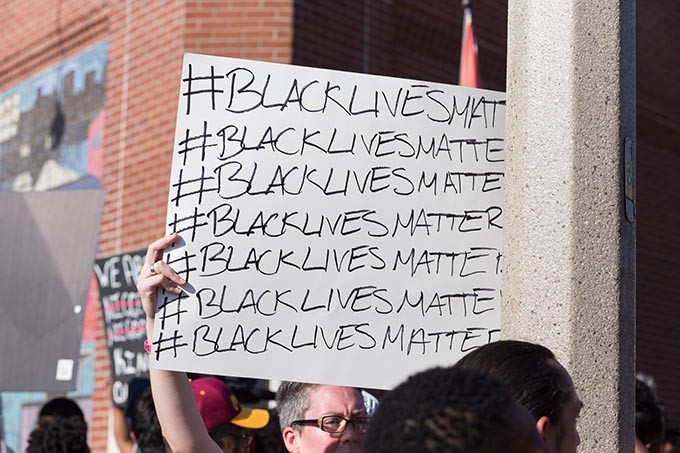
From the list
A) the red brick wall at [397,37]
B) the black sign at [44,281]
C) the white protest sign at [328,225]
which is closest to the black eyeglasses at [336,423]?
the white protest sign at [328,225]

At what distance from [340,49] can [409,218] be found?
5.65 m

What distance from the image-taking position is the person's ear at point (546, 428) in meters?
2.24

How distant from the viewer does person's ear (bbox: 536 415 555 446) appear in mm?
2242

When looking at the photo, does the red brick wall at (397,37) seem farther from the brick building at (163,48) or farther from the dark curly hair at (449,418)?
the dark curly hair at (449,418)

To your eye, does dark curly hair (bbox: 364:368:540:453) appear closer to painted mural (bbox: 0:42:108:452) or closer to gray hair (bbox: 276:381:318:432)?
gray hair (bbox: 276:381:318:432)

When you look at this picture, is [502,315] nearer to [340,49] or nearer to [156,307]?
[156,307]

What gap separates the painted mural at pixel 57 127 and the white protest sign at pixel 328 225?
6501mm

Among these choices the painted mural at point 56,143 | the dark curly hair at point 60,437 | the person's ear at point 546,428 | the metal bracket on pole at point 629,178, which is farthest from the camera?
the painted mural at point 56,143

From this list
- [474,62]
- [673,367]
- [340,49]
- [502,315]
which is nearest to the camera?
[502,315]

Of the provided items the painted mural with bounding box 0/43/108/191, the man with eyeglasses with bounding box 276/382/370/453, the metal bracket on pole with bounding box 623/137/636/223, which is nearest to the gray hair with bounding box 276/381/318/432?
the man with eyeglasses with bounding box 276/382/370/453

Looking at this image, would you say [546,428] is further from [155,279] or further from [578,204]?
[155,279]

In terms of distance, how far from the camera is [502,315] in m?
2.85

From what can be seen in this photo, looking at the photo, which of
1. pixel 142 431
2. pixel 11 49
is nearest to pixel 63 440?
pixel 142 431

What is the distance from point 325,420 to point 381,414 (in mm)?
1901
